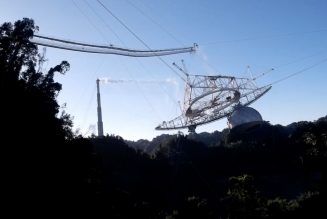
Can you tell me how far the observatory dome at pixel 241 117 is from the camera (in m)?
108

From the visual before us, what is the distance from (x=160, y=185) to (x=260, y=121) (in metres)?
45.8

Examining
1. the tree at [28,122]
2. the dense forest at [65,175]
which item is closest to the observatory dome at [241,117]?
the dense forest at [65,175]

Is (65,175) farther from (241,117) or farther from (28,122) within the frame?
(241,117)

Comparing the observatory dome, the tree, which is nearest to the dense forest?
the tree

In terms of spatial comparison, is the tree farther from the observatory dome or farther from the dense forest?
the observatory dome

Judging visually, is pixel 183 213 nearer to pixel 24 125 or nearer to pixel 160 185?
pixel 24 125

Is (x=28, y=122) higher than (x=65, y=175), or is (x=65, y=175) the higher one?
(x=28, y=122)

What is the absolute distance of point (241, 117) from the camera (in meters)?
109

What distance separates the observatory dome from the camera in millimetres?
108000

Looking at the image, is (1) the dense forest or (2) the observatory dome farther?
(2) the observatory dome

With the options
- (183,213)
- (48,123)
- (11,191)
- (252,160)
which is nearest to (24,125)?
(48,123)

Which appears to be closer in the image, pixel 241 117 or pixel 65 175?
pixel 65 175

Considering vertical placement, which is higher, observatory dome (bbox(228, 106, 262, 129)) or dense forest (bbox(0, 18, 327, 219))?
observatory dome (bbox(228, 106, 262, 129))

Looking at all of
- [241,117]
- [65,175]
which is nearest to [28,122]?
[65,175]
